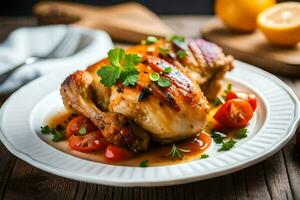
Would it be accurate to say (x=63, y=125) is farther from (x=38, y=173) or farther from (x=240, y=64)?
(x=240, y=64)

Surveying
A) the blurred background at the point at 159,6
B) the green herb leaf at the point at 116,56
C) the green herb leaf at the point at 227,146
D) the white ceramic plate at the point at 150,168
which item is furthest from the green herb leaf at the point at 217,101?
the blurred background at the point at 159,6

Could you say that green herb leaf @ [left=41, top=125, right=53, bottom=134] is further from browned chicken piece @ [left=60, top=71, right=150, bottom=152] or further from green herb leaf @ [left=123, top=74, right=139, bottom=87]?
green herb leaf @ [left=123, top=74, right=139, bottom=87]

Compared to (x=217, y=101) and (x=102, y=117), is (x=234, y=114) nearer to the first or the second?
(x=217, y=101)

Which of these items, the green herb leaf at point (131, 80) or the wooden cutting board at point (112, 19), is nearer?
the green herb leaf at point (131, 80)

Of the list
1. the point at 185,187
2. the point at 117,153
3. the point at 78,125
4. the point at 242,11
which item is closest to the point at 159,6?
the point at 242,11

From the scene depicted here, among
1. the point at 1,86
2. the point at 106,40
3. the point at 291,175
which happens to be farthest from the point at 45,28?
the point at 291,175

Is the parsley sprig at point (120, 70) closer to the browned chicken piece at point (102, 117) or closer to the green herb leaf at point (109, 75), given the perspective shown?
the green herb leaf at point (109, 75)

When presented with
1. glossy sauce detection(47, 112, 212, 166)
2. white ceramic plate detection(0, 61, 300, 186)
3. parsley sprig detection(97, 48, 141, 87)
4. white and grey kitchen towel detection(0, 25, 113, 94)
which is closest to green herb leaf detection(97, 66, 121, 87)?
parsley sprig detection(97, 48, 141, 87)
